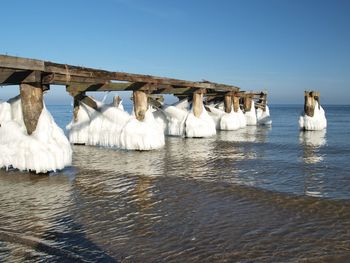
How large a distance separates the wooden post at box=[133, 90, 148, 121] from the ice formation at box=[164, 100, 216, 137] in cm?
455

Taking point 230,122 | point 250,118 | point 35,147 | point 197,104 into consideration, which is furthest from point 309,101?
point 35,147

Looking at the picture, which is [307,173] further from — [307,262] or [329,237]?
[307,262]

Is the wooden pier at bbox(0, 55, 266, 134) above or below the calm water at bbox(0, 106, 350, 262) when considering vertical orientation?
above

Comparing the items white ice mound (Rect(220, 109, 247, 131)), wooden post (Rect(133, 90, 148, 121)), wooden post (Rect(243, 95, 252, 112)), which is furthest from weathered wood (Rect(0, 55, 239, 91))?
wooden post (Rect(243, 95, 252, 112))

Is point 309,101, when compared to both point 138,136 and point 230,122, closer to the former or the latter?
point 230,122

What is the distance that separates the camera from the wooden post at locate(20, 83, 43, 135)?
27.1ft

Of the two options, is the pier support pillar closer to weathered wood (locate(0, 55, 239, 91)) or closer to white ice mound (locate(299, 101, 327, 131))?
white ice mound (locate(299, 101, 327, 131))

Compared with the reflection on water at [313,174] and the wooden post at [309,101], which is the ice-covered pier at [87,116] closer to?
the wooden post at [309,101]

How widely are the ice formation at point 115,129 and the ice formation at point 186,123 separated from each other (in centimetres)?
402

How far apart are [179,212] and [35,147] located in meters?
3.98

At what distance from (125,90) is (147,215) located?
8.80m

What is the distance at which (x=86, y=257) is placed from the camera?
13.6 feet

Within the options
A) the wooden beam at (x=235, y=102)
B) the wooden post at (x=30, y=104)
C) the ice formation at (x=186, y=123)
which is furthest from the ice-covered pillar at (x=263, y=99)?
the wooden post at (x=30, y=104)

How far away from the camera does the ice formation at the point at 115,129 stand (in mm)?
12609
